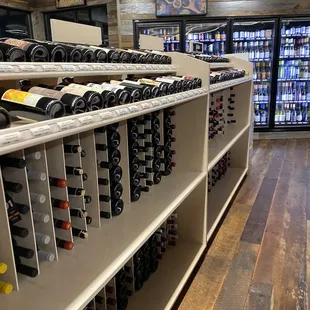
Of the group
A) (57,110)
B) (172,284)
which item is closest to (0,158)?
(57,110)

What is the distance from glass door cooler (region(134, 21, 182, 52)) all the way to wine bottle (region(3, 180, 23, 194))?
16.0 feet

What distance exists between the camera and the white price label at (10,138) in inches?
28.7

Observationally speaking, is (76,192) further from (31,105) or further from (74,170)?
(31,105)

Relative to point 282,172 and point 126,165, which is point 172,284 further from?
point 282,172

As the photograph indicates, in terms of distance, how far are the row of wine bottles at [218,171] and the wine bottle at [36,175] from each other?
2395 millimetres

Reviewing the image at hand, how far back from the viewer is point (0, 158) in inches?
41.4

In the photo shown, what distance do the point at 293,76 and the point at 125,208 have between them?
5229 mm

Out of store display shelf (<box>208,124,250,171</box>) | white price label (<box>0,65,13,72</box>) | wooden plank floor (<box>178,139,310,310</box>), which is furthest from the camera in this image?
store display shelf (<box>208,124,250,171</box>)

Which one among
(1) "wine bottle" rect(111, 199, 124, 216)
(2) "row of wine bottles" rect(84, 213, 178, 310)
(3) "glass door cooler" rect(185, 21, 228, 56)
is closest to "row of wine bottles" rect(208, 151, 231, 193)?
(2) "row of wine bottles" rect(84, 213, 178, 310)

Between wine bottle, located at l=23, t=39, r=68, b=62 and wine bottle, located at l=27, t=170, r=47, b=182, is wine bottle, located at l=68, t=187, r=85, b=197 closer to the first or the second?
wine bottle, located at l=27, t=170, r=47, b=182

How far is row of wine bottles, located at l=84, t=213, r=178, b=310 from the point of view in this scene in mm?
1655

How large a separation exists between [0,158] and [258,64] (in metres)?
5.69

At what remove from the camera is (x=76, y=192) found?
1316 mm

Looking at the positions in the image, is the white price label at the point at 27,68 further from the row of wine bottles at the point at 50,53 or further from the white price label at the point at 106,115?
the white price label at the point at 106,115
